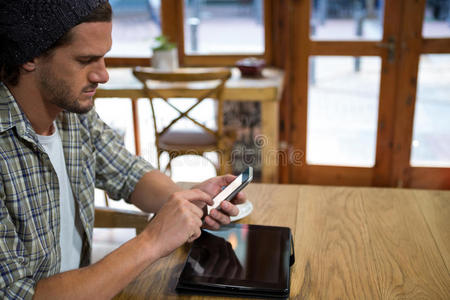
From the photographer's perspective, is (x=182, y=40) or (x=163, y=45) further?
(x=182, y=40)

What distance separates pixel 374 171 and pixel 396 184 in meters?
0.16

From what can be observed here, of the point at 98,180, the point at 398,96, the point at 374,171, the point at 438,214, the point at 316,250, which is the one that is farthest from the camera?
the point at 374,171

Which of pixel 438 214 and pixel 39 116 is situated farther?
pixel 438 214

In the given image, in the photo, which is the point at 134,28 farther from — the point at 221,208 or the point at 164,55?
the point at 221,208

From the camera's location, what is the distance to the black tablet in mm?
954

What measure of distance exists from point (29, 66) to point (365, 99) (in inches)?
94.5

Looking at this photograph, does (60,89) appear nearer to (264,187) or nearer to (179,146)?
(264,187)

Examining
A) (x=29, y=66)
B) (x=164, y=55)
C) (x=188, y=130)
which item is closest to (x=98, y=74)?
(x=29, y=66)

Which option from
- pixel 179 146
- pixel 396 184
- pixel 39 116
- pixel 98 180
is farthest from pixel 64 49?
pixel 396 184

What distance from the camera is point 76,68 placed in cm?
107

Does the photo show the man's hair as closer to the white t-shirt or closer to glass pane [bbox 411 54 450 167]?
the white t-shirt

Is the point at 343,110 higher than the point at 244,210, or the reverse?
the point at 244,210

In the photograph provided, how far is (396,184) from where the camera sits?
3096 millimetres

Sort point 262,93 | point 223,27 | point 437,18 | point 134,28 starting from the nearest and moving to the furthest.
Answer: point 262,93 → point 437,18 → point 223,27 → point 134,28
